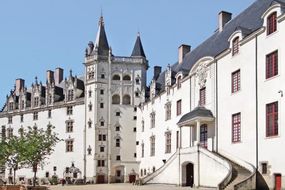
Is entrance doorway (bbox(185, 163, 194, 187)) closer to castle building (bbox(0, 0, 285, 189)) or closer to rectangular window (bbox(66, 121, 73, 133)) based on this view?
castle building (bbox(0, 0, 285, 189))

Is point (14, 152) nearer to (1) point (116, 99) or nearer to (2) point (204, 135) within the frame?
(1) point (116, 99)

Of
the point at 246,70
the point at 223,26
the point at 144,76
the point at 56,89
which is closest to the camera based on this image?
the point at 246,70

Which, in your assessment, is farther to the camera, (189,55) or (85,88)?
(85,88)

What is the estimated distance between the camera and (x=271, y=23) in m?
27.9

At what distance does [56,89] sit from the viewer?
6244 centimetres

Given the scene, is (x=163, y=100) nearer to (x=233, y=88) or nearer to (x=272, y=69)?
(x=233, y=88)

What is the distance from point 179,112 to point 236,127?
35.9ft

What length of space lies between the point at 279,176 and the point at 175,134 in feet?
55.8

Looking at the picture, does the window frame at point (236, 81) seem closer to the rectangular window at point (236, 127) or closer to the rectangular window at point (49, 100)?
the rectangular window at point (236, 127)

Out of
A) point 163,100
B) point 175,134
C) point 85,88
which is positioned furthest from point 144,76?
point 175,134

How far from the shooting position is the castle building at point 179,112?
27.7 meters

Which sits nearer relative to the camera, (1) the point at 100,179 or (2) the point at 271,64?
(2) the point at 271,64

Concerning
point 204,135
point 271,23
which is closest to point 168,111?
point 204,135

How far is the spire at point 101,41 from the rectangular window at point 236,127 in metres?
27.2
